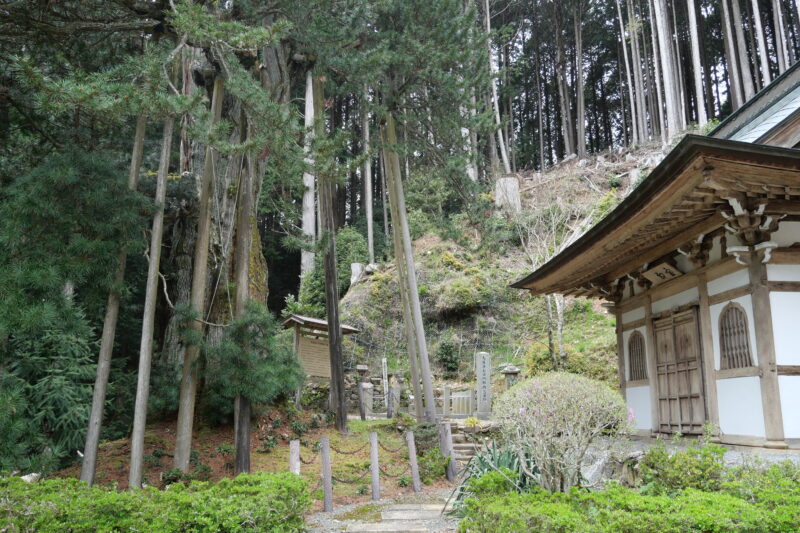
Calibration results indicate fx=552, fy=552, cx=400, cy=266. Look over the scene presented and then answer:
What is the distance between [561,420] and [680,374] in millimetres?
3392

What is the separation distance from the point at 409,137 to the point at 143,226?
20.8ft

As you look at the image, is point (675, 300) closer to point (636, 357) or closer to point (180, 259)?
point (636, 357)

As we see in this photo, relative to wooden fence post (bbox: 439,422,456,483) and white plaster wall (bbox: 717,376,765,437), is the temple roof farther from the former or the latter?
white plaster wall (bbox: 717,376,765,437)

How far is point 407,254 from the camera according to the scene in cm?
1069

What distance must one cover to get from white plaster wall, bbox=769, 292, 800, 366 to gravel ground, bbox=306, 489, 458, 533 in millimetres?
3767

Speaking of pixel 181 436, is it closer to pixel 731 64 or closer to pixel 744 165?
pixel 744 165

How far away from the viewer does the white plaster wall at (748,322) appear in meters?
5.82

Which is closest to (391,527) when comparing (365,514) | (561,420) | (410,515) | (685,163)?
(410,515)

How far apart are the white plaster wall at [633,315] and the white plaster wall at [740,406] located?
2362 mm

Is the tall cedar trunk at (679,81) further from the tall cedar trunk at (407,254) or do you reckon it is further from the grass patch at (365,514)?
the grass patch at (365,514)

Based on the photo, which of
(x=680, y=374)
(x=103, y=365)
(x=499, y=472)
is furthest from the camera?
(x=680, y=374)

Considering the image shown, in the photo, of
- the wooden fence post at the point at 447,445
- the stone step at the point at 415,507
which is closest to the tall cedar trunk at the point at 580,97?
the wooden fence post at the point at 447,445

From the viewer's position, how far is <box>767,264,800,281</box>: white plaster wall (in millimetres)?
5758

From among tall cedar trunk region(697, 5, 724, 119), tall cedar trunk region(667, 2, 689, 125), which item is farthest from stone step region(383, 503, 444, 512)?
tall cedar trunk region(697, 5, 724, 119)
